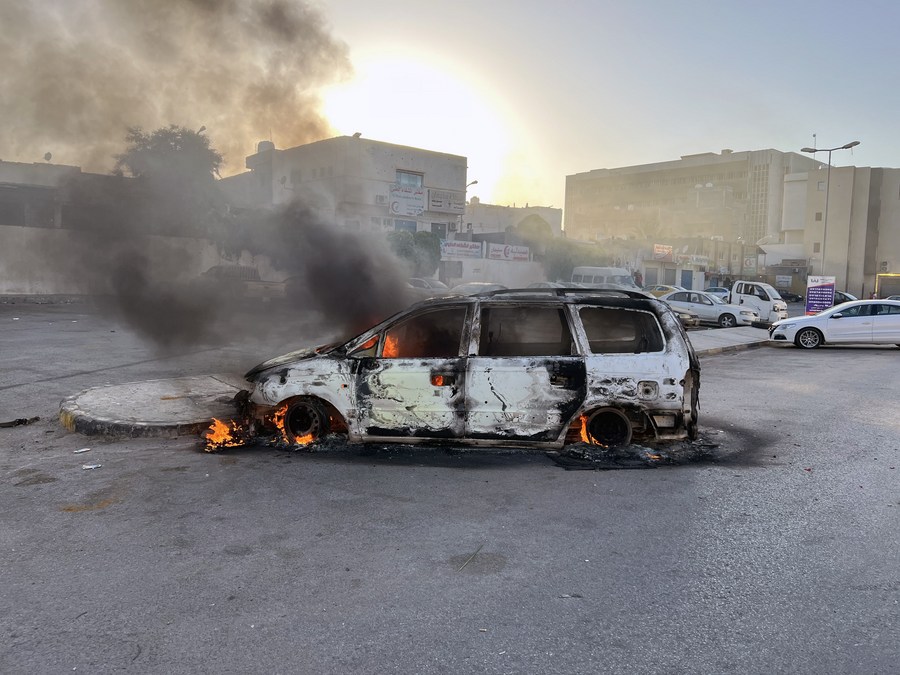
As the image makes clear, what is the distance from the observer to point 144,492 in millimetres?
4734

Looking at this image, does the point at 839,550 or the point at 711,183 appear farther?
the point at 711,183

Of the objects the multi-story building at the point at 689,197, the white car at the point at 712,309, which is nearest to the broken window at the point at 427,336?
the white car at the point at 712,309

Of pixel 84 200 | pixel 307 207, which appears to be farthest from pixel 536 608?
pixel 84 200

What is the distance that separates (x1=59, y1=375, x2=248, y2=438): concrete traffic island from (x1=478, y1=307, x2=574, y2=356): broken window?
10.0 feet

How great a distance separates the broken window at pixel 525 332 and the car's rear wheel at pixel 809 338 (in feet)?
43.9

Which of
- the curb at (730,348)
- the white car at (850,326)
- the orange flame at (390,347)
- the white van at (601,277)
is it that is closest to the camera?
the orange flame at (390,347)

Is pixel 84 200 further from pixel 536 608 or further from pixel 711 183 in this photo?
pixel 711 183

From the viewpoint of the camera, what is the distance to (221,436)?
20.8ft

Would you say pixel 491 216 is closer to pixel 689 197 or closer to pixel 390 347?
pixel 689 197

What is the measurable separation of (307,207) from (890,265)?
217 feet

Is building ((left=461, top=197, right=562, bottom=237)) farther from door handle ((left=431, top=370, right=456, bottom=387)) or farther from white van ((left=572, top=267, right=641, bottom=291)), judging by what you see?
door handle ((left=431, top=370, right=456, bottom=387))

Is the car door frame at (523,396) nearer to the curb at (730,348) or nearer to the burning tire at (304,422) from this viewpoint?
→ the burning tire at (304,422)

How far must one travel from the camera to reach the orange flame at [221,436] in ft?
19.9

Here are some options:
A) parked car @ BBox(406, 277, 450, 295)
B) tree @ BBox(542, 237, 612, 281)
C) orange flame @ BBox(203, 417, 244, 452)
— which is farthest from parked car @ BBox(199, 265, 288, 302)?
tree @ BBox(542, 237, 612, 281)
